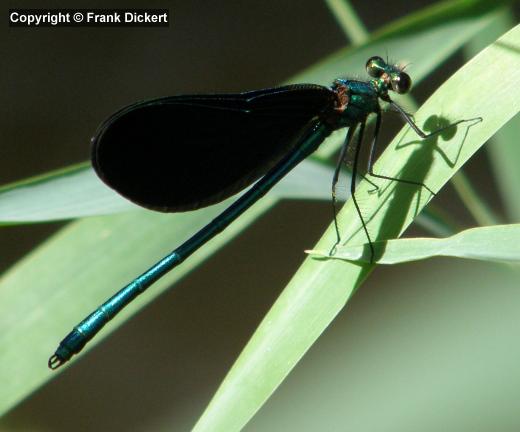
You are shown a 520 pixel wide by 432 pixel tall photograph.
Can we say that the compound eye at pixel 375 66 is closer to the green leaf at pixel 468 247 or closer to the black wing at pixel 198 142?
the black wing at pixel 198 142

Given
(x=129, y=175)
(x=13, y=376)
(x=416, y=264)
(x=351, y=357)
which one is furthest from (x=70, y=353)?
(x=416, y=264)

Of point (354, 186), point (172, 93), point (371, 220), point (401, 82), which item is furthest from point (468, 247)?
point (172, 93)

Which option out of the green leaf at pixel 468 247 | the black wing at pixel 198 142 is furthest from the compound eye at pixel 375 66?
the green leaf at pixel 468 247

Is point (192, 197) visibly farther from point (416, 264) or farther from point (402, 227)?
point (416, 264)

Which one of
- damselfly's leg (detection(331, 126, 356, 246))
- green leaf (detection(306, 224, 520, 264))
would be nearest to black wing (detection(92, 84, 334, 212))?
damselfly's leg (detection(331, 126, 356, 246))

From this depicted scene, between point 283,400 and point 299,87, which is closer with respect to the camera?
point 299,87

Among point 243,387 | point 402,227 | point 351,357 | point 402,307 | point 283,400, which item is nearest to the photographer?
point 243,387
